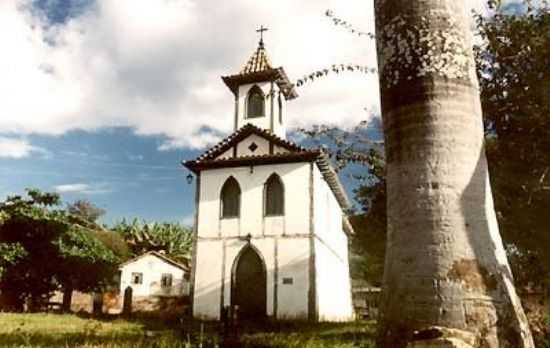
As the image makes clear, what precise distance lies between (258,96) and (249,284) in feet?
30.9

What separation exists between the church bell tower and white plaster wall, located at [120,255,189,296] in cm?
1807

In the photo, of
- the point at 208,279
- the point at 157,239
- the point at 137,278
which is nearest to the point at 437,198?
the point at 208,279

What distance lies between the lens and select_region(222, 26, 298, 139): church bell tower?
79.9 ft

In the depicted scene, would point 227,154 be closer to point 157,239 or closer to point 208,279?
point 208,279

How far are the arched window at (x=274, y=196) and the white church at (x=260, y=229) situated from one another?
0.04 meters

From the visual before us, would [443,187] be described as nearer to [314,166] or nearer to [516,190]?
[516,190]

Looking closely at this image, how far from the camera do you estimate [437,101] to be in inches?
131

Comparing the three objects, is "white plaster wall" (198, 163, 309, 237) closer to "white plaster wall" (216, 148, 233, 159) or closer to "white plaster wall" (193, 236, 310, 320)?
"white plaster wall" (193, 236, 310, 320)

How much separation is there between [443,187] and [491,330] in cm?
87

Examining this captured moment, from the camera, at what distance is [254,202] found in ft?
71.1

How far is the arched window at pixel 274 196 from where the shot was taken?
70.3ft

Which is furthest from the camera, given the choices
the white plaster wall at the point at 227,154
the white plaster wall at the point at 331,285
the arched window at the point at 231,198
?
the white plaster wall at the point at 227,154

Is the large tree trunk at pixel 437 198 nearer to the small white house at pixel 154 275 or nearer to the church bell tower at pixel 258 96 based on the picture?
the church bell tower at pixel 258 96

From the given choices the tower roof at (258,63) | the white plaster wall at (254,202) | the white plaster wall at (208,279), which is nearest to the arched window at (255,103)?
the tower roof at (258,63)
